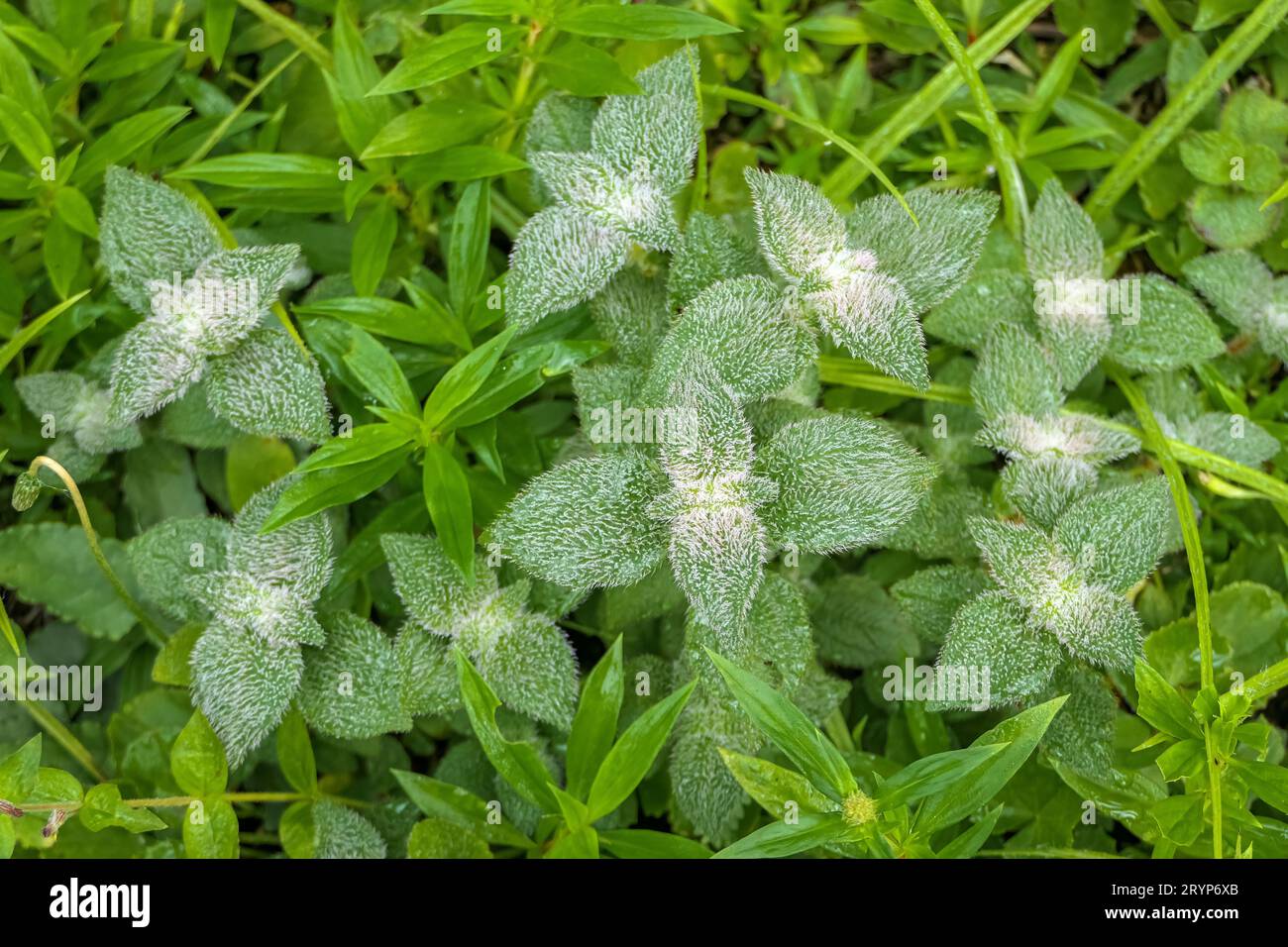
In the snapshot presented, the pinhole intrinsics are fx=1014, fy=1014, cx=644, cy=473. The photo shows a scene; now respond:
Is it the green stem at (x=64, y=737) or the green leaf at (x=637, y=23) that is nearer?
the green leaf at (x=637, y=23)

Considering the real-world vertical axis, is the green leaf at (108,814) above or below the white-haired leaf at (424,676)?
below

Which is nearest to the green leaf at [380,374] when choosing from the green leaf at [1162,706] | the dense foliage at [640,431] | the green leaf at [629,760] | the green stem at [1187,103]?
the dense foliage at [640,431]

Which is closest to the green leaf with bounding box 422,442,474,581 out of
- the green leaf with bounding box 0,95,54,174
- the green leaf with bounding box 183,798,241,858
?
the green leaf with bounding box 183,798,241,858

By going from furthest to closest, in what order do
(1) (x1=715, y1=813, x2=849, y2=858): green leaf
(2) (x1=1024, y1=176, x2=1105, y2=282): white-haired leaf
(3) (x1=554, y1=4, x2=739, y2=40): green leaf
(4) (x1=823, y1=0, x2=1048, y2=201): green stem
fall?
(4) (x1=823, y1=0, x2=1048, y2=201): green stem → (2) (x1=1024, y1=176, x2=1105, y2=282): white-haired leaf → (3) (x1=554, y1=4, x2=739, y2=40): green leaf → (1) (x1=715, y1=813, x2=849, y2=858): green leaf

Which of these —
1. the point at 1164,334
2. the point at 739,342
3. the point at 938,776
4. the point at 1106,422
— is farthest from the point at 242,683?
the point at 1164,334

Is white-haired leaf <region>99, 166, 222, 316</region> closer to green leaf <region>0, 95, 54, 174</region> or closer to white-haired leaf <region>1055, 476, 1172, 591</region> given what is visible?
green leaf <region>0, 95, 54, 174</region>

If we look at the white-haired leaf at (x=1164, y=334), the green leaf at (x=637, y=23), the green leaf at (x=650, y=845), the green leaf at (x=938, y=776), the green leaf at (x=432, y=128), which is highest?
the green leaf at (x=637, y=23)

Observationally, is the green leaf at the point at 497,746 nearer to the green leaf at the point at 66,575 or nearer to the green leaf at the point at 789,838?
the green leaf at the point at 789,838
